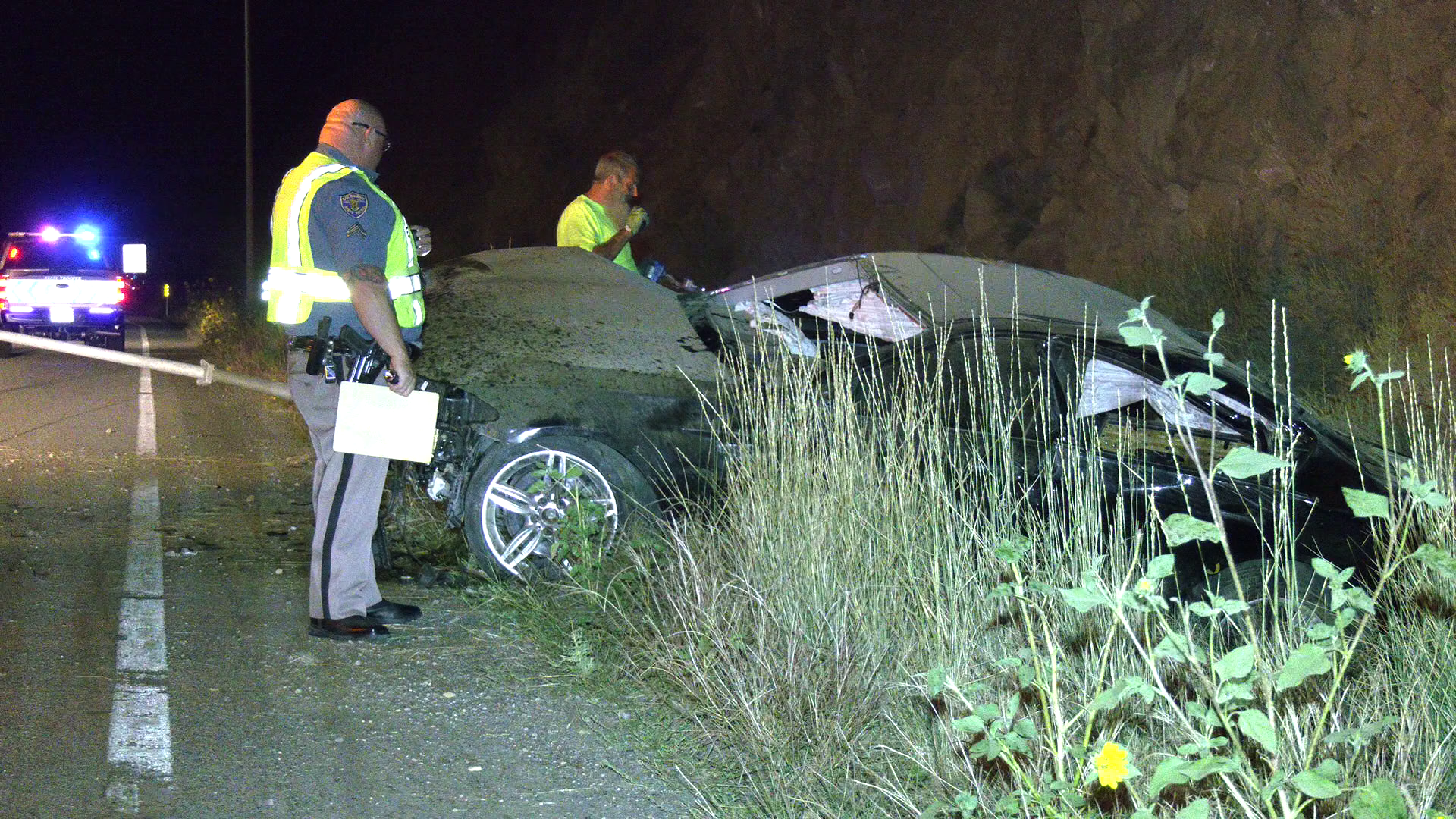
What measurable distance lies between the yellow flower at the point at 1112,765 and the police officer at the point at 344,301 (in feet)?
11.3

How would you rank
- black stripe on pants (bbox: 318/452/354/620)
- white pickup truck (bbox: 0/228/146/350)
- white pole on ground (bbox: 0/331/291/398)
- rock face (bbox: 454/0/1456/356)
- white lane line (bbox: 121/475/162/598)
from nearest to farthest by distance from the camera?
black stripe on pants (bbox: 318/452/354/620), white lane line (bbox: 121/475/162/598), white pole on ground (bbox: 0/331/291/398), rock face (bbox: 454/0/1456/356), white pickup truck (bbox: 0/228/146/350)

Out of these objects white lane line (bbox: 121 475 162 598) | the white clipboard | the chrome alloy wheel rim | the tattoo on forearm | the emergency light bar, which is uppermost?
the emergency light bar

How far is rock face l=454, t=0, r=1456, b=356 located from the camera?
13.1 m

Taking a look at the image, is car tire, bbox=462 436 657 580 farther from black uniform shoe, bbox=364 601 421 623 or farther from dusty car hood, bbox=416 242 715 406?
black uniform shoe, bbox=364 601 421 623

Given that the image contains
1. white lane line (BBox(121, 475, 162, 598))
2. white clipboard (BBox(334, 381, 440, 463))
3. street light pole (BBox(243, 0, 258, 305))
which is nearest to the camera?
white clipboard (BBox(334, 381, 440, 463))

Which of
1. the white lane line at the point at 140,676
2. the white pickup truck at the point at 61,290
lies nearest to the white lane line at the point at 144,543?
the white lane line at the point at 140,676

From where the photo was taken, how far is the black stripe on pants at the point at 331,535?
5.60 metres

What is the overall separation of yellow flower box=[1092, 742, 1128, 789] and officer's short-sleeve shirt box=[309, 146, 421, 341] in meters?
3.59

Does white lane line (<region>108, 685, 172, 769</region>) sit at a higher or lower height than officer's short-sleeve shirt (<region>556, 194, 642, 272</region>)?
lower

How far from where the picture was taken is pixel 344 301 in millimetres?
5527

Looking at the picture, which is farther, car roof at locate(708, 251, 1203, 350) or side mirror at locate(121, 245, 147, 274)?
side mirror at locate(121, 245, 147, 274)

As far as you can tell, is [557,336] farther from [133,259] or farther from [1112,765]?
[133,259]

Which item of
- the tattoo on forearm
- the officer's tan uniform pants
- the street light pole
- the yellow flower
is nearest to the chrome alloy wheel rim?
the officer's tan uniform pants

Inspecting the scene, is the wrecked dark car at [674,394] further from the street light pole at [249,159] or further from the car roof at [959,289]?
the street light pole at [249,159]
